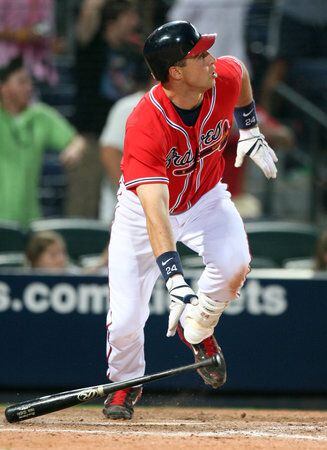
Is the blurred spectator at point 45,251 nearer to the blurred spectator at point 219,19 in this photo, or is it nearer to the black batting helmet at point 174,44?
the blurred spectator at point 219,19

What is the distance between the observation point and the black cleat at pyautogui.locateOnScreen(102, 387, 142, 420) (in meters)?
6.05

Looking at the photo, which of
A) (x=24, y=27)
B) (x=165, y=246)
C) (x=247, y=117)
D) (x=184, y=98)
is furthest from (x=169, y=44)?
(x=24, y=27)

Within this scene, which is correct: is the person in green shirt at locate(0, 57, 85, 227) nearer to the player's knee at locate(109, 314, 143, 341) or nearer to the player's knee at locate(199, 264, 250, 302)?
the player's knee at locate(109, 314, 143, 341)

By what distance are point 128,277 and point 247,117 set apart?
109cm

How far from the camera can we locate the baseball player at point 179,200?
5.40m

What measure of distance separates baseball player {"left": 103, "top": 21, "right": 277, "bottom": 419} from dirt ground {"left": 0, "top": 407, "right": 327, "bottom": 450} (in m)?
0.28

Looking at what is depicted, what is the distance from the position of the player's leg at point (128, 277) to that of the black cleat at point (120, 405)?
0.24 m

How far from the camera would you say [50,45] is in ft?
31.0

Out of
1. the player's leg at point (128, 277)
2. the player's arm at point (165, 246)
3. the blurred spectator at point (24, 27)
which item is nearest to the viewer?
the player's arm at point (165, 246)

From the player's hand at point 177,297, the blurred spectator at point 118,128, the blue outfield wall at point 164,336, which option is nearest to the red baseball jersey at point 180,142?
the player's hand at point 177,297

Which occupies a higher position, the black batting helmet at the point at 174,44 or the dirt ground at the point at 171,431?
the black batting helmet at the point at 174,44

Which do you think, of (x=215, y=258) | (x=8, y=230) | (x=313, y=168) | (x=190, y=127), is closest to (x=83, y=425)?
(x=215, y=258)

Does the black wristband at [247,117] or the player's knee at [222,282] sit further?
the black wristband at [247,117]

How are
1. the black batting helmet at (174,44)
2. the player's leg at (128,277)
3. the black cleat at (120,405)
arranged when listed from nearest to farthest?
the black batting helmet at (174,44), the player's leg at (128,277), the black cleat at (120,405)
